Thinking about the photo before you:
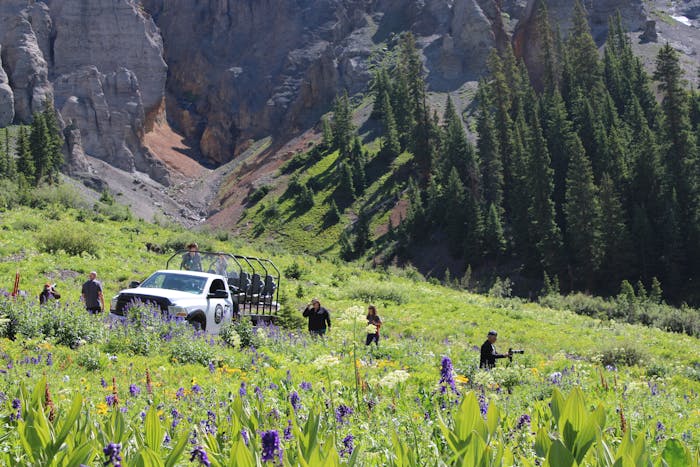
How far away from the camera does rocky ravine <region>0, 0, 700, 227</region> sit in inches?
4245

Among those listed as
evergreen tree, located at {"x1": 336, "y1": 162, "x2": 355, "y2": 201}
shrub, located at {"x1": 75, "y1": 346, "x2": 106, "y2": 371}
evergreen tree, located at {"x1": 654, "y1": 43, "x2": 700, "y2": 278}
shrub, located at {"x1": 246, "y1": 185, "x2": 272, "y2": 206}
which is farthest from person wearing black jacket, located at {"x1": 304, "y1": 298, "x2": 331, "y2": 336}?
shrub, located at {"x1": 246, "y1": 185, "x2": 272, "y2": 206}

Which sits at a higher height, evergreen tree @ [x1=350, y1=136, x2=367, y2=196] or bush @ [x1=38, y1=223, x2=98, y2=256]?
evergreen tree @ [x1=350, y1=136, x2=367, y2=196]

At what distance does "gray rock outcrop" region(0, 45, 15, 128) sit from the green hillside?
263ft

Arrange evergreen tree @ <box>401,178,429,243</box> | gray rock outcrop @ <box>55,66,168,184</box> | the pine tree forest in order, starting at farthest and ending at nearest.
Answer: gray rock outcrop @ <box>55,66,168,184</box>
evergreen tree @ <box>401,178,429,243</box>
the pine tree forest

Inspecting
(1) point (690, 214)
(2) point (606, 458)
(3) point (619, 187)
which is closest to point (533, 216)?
(3) point (619, 187)

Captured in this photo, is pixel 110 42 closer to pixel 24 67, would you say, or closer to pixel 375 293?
pixel 24 67

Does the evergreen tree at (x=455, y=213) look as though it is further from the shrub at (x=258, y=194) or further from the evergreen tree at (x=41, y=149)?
the evergreen tree at (x=41, y=149)

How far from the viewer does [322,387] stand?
19.8 feet

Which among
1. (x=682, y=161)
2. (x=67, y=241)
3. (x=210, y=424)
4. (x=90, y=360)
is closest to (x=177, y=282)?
(x=90, y=360)

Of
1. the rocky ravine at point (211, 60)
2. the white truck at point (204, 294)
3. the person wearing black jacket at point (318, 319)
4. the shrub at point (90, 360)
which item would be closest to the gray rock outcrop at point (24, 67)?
the rocky ravine at point (211, 60)

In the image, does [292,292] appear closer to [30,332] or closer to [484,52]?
[30,332]

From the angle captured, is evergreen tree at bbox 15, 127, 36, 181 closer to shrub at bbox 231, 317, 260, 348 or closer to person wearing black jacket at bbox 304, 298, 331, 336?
person wearing black jacket at bbox 304, 298, 331, 336

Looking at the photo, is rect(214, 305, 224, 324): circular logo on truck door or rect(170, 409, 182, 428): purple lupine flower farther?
rect(214, 305, 224, 324): circular logo on truck door

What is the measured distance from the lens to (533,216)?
56.3 metres
